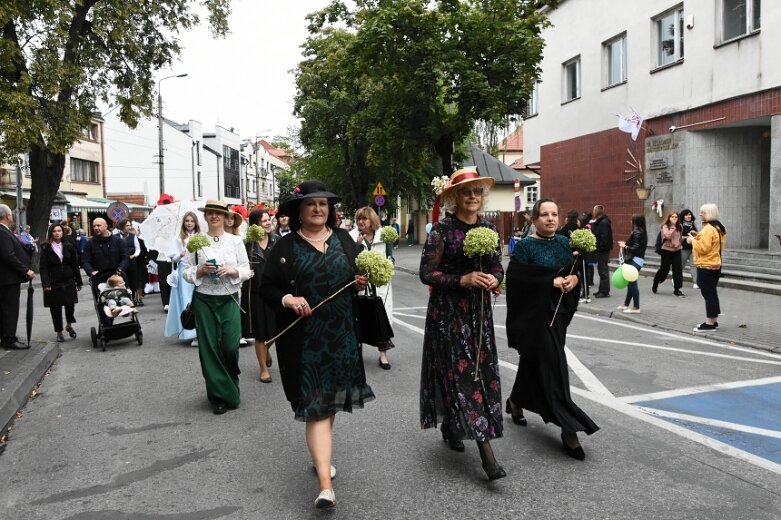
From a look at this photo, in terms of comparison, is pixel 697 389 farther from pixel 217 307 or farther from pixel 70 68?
pixel 70 68

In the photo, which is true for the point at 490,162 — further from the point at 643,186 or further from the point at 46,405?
the point at 46,405

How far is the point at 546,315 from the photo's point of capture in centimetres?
447

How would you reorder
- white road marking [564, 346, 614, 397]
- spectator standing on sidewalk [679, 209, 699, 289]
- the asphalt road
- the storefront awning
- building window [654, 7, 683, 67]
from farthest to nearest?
the storefront awning
building window [654, 7, 683, 67]
spectator standing on sidewalk [679, 209, 699, 289]
white road marking [564, 346, 614, 397]
the asphalt road

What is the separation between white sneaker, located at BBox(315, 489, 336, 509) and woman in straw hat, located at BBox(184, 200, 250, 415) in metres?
2.38

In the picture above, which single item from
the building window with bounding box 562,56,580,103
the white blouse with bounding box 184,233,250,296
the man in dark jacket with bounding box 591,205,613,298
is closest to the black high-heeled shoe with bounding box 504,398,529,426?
the white blouse with bounding box 184,233,250,296

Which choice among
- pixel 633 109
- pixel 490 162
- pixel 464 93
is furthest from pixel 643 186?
pixel 490 162

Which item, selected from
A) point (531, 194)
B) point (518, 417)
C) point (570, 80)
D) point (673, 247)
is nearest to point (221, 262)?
point (518, 417)

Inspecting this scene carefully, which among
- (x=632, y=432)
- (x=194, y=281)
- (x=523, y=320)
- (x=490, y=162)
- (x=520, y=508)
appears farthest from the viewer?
(x=490, y=162)

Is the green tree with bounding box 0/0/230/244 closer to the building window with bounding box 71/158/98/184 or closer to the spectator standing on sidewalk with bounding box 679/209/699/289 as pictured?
the spectator standing on sidewalk with bounding box 679/209/699/289

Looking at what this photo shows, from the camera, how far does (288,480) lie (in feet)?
13.7

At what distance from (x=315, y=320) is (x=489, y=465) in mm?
1377

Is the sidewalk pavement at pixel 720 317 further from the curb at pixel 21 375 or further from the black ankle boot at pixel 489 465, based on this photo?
the curb at pixel 21 375

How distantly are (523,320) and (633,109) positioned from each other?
54.2ft

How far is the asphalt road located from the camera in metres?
3.74
